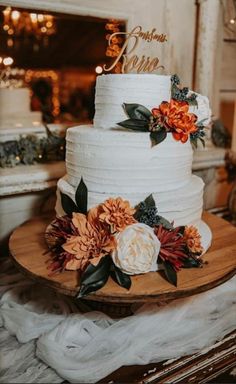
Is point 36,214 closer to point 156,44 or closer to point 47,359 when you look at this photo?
point 47,359

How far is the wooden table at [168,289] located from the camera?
1.32m

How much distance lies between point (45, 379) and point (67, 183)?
76 cm

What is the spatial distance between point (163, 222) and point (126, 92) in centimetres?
53

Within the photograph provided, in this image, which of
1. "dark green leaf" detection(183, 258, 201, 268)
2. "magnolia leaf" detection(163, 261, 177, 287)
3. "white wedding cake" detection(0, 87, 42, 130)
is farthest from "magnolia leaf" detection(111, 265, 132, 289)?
"white wedding cake" detection(0, 87, 42, 130)

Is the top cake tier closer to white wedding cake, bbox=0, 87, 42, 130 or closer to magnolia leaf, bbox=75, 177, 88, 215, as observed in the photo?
magnolia leaf, bbox=75, 177, 88, 215

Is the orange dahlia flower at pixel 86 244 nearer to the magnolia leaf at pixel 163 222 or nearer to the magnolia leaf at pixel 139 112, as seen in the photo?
the magnolia leaf at pixel 163 222

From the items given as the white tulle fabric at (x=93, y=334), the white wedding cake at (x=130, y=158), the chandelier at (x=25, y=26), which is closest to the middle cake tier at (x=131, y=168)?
the white wedding cake at (x=130, y=158)

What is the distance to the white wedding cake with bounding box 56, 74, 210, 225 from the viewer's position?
148 cm

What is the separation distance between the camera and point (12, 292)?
1844 mm

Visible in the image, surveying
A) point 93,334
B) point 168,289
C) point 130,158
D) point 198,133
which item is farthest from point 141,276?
point 198,133

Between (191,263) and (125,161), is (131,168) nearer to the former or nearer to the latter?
(125,161)

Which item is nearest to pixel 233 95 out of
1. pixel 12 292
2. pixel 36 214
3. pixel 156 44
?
pixel 156 44

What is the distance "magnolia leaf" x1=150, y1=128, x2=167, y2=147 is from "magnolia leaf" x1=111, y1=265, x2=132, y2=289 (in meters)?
0.49

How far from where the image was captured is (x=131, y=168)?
4.87 ft
